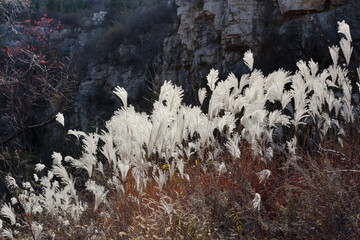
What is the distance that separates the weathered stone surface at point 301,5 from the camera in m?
10.4

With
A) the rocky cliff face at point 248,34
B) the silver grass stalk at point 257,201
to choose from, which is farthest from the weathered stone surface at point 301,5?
the silver grass stalk at point 257,201

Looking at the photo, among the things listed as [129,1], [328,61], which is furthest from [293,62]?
[129,1]

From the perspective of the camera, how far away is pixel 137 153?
8.68 ft

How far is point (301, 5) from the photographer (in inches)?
415

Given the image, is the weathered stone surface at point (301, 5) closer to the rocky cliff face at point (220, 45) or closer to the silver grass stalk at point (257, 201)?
the rocky cliff face at point (220, 45)

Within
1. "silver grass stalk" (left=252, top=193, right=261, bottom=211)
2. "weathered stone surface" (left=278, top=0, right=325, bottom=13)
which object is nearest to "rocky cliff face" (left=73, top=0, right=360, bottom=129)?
"weathered stone surface" (left=278, top=0, right=325, bottom=13)

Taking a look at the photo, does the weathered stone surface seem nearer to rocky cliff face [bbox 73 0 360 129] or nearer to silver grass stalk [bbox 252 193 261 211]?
rocky cliff face [bbox 73 0 360 129]

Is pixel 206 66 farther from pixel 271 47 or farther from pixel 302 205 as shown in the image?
pixel 302 205

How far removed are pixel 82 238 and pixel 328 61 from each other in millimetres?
8784

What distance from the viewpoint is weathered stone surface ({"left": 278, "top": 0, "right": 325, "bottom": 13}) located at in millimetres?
10359

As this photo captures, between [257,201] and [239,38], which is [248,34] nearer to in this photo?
[239,38]

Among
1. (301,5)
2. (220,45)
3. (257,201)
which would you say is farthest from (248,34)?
(257,201)

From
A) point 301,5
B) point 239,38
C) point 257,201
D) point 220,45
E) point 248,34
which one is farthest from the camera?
point 220,45

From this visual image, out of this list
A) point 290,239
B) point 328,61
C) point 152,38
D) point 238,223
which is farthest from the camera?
point 152,38
